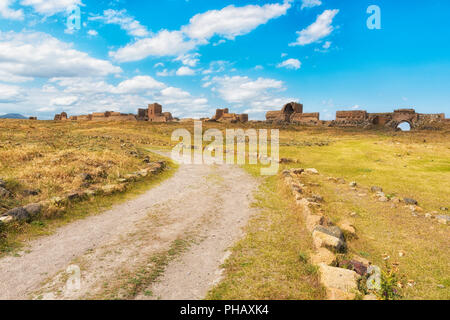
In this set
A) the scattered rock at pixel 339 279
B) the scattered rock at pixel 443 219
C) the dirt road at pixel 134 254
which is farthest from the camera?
the scattered rock at pixel 443 219

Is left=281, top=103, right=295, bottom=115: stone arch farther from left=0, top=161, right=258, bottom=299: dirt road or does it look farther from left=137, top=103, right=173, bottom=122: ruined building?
left=0, top=161, right=258, bottom=299: dirt road

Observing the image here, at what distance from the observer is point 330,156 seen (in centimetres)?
3131

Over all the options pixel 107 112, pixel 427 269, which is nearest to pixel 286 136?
pixel 427 269

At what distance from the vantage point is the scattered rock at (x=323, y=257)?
716 cm

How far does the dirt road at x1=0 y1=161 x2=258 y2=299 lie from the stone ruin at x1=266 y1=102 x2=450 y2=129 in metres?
68.4

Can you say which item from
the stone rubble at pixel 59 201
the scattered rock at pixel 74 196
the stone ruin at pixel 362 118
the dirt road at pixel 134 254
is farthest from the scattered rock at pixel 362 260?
the stone ruin at pixel 362 118

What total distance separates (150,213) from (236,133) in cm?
5033

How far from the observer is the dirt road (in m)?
6.18

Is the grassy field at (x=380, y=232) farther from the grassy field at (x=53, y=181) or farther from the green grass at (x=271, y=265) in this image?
the grassy field at (x=53, y=181)

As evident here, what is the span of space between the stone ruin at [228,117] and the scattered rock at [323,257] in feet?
249

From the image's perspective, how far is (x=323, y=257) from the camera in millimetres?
7328

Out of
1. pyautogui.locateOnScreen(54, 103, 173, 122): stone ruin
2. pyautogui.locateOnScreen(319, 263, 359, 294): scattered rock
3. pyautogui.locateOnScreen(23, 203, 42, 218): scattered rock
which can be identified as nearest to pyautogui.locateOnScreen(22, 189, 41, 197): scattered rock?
pyautogui.locateOnScreen(23, 203, 42, 218): scattered rock

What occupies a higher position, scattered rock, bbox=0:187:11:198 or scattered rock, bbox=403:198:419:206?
scattered rock, bbox=0:187:11:198
